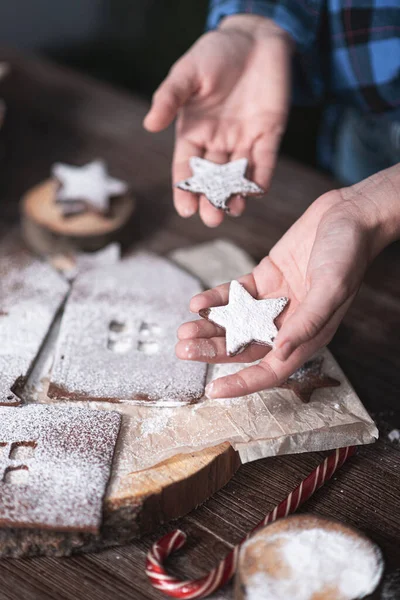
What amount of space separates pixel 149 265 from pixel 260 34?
2.61 ft

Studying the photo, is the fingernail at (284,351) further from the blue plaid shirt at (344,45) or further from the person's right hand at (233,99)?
the blue plaid shirt at (344,45)

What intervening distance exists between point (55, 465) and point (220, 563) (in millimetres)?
351

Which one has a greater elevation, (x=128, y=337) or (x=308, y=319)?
(x=308, y=319)

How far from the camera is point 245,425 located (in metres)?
1.30

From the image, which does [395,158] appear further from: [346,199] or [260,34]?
[346,199]

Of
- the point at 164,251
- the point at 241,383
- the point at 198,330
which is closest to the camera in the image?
the point at 241,383

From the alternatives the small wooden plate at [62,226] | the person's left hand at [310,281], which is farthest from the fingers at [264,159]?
the small wooden plate at [62,226]

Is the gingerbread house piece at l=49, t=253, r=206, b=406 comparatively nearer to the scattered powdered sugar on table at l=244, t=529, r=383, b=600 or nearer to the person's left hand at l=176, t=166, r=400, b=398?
the person's left hand at l=176, t=166, r=400, b=398

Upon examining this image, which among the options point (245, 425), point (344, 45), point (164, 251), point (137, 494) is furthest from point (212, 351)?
point (344, 45)

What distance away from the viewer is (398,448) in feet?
4.73

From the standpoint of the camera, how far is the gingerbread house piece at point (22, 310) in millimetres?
1372

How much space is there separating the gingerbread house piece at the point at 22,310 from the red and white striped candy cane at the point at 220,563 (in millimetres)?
418

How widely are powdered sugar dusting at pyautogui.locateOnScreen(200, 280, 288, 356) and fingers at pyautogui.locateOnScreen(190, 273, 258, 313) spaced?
0.02 metres

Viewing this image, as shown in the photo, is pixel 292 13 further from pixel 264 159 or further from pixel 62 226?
pixel 62 226
